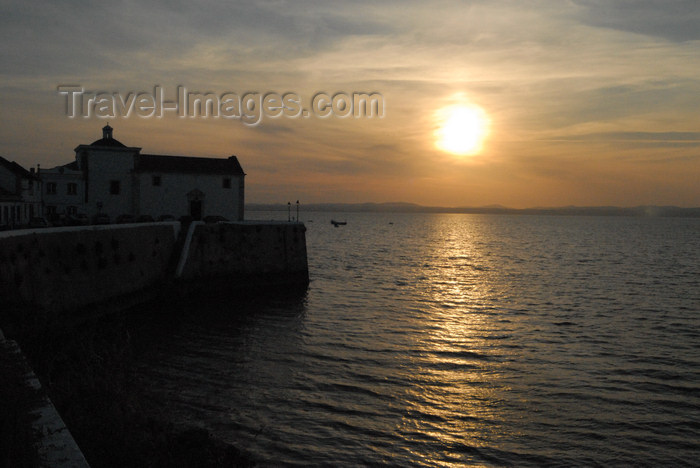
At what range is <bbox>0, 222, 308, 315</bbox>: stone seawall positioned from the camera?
62.2ft

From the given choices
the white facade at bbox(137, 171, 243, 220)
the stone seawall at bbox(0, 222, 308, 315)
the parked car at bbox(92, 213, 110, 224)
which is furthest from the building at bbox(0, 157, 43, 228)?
the stone seawall at bbox(0, 222, 308, 315)

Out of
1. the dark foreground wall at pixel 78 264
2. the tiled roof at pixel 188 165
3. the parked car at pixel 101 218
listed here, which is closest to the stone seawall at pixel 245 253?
the dark foreground wall at pixel 78 264

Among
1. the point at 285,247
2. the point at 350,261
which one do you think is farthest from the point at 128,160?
the point at 350,261

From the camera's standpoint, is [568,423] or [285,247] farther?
[285,247]

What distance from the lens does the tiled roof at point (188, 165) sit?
51.1 m

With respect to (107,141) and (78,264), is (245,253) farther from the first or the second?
(107,141)

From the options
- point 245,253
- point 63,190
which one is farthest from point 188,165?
point 245,253

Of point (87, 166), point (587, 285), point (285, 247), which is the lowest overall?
point (587, 285)

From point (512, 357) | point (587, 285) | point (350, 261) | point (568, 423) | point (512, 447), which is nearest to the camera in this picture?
point (512, 447)

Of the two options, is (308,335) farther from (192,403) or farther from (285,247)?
(285,247)

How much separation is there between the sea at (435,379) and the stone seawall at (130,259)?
258 cm

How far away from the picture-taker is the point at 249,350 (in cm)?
2081

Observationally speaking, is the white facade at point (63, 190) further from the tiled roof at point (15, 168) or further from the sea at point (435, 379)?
the sea at point (435, 379)

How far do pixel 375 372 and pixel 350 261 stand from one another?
1761 inches
